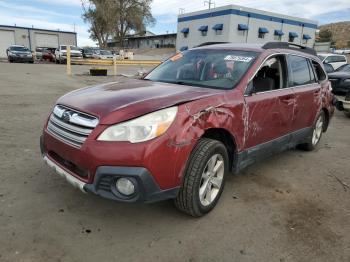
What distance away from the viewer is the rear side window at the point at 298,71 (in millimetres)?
4707

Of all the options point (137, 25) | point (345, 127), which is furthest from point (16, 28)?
point (345, 127)

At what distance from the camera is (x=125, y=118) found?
2803 mm

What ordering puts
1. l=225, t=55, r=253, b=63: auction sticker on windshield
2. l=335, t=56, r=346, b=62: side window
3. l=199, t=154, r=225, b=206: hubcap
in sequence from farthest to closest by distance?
1. l=335, t=56, r=346, b=62: side window
2. l=225, t=55, r=253, b=63: auction sticker on windshield
3. l=199, t=154, r=225, b=206: hubcap

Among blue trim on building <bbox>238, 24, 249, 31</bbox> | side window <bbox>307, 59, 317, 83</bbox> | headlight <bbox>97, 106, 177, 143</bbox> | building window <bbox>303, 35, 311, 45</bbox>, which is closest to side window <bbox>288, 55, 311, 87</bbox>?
side window <bbox>307, 59, 317, 83</bbox>

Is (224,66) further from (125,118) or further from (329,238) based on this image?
(329,238)

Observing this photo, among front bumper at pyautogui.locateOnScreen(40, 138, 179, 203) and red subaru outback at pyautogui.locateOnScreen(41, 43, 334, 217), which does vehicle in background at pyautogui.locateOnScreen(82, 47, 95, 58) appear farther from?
front bumper at pyautogui.locateOnScreen(40, 138, 179, 203)

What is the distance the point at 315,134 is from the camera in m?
5.85

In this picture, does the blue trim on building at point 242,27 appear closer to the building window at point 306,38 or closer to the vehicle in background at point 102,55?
the building window at point 306,38

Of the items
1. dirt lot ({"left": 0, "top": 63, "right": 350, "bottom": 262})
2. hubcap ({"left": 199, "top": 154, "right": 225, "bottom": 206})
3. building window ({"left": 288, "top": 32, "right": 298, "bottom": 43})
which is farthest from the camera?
building window ({"left": 288, "top": 32, "right": 298, "bottom": 43})

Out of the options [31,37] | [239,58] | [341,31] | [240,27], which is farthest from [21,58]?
[341,31]

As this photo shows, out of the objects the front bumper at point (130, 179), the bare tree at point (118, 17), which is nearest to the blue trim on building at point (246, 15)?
the bare tree at point (118, 17)

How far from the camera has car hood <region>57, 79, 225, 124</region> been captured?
285 cm

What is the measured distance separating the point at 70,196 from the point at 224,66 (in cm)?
231

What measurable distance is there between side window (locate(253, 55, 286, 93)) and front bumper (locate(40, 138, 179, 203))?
1.79 metres
